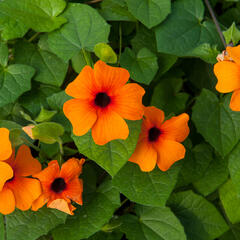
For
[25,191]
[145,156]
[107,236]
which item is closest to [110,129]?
[145,156]

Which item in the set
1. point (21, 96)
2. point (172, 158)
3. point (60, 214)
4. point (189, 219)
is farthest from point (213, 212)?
point (21, 96)

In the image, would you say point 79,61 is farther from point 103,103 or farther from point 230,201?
point 230,201

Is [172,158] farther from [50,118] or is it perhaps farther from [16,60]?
[16,60]

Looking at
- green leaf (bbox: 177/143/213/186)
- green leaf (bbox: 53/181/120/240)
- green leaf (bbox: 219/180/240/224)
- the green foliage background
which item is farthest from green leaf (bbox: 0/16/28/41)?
green leaf (bbox: 219/180/240/224)

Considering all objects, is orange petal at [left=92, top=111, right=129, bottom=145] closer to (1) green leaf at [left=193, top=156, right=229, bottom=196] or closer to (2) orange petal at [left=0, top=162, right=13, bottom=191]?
(2) orange petal at [left=0, top=162, right=13, bottom=191]

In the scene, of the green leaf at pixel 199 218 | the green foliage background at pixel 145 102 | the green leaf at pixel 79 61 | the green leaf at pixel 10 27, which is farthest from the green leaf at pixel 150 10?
the green leaf at pixel 199 218

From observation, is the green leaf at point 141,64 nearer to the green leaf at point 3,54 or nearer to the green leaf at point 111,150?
the green leaf at point 111,150
